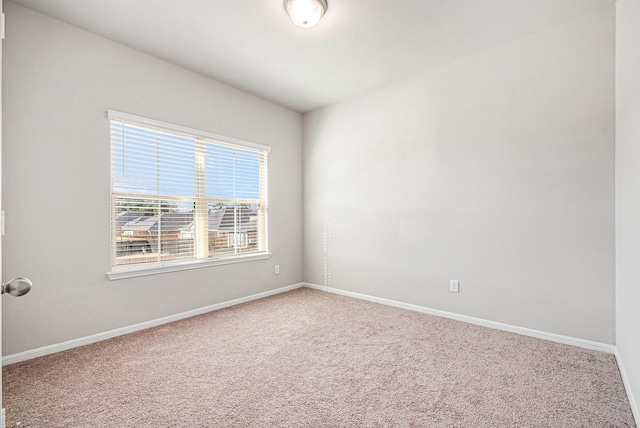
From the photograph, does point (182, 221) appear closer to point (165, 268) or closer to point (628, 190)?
point (165, 268)

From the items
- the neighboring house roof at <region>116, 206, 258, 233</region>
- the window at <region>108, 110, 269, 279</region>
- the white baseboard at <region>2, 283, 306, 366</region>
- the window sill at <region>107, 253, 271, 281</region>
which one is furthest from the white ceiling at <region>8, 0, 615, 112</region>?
the white baseboard at <region>2, 283, 306, 366</region>

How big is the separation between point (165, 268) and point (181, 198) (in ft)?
2.40

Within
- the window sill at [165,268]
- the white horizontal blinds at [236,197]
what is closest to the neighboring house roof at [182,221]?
the white horizontal blinds at [236,197]

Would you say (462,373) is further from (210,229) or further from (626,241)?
(210,229)

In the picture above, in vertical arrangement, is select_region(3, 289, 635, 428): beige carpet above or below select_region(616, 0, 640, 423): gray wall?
below

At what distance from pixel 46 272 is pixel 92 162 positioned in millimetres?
951

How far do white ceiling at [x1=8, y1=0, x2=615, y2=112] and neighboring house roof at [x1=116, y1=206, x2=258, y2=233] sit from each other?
1.54 meters

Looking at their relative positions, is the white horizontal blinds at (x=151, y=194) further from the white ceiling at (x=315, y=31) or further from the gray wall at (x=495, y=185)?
the gray wall at (x=495, y=185)

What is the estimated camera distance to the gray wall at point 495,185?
2.60 meters

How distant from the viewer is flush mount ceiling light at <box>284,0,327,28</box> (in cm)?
240

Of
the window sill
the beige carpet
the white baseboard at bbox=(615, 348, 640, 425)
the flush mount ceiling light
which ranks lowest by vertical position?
the beige carpet

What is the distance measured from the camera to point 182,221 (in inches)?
136

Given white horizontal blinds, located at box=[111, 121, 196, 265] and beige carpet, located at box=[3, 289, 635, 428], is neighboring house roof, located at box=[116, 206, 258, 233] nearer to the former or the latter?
white horizontal blinds, located at box=[111, 121, 196, 265]

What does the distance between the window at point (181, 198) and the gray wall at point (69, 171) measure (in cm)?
11
